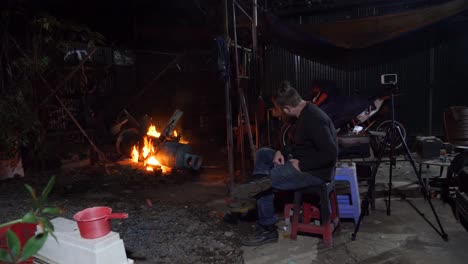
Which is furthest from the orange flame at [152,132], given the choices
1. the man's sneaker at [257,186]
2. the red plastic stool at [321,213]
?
the red plastic stool at [321,213]

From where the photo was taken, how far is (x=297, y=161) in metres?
3.98

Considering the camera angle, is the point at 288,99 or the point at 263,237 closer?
the point at 288,99

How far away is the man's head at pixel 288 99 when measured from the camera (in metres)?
4.09

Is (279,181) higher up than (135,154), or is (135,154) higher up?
(279,181)

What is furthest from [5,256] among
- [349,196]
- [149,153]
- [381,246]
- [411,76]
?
[411,76]

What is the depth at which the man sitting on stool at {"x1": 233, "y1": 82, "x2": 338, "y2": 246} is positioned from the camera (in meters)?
3.87

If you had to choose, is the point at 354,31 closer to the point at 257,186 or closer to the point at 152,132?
the point at 257,186

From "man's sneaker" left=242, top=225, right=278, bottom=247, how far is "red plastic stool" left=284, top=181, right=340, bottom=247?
0.24 metres

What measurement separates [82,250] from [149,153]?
6493 millimetres

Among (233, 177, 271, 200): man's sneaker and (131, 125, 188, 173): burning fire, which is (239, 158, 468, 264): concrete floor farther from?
(131, 125, 188, 173): burning fire

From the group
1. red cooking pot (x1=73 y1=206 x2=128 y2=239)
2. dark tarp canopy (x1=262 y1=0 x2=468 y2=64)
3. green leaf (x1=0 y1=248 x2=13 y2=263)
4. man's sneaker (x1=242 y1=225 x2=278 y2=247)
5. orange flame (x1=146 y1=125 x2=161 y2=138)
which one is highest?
dark tarp canopy (x1=262 y1=0 x2=468 y2=64)

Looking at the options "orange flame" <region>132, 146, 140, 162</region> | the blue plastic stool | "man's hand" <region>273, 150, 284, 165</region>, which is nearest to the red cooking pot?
"man's hand" <region>273, 150, 284, 165</region>

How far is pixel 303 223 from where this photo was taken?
4379 millimetres

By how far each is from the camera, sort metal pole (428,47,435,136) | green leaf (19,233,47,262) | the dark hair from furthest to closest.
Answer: metal pole (428,47,435,136)
the dark hair
green leaf (19,233,47,262)
